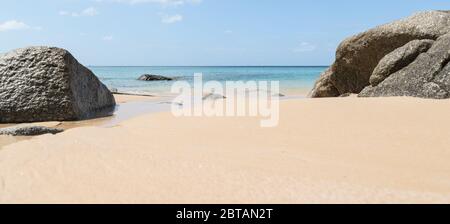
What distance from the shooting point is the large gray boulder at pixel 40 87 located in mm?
6801

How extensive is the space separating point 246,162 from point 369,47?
24.5 ft

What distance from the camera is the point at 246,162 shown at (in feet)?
10.2

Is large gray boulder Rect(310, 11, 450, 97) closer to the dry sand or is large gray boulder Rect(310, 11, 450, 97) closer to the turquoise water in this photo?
the dry sand

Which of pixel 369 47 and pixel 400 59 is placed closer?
pixel 400 59

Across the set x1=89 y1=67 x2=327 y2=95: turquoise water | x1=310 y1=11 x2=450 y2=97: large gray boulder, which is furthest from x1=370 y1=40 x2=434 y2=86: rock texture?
x1=89 y1=67 x2=327 y2=95: turquoise water

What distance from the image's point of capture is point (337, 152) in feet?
11.5

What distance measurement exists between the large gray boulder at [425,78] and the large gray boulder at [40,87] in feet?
16.8

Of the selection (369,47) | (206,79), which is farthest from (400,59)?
(206,79)

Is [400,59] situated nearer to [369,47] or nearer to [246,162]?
[369,47]

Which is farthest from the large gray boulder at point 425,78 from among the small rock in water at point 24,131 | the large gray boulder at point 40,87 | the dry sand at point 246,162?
the small rock in water at point 24,131

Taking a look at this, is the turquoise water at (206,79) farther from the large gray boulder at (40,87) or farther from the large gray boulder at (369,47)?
the large gray boulder at (40,87)
